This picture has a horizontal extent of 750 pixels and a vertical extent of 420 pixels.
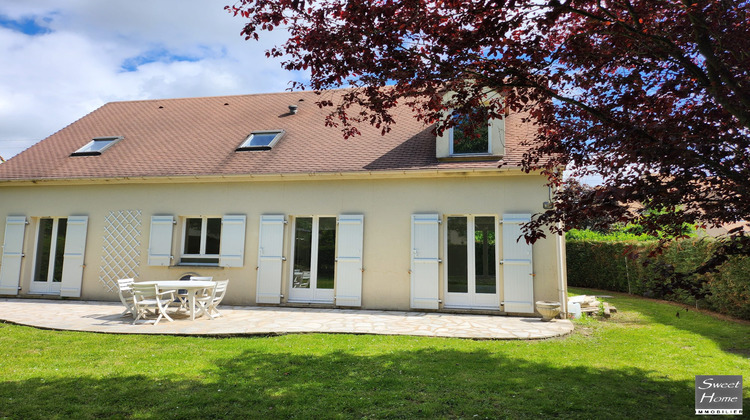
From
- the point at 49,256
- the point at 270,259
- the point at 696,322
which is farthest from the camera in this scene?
the point at 49,256

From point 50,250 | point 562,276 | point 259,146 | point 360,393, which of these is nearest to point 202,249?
point 259,146

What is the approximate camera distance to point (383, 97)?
420 cm

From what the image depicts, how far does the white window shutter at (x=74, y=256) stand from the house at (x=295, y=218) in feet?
0.10

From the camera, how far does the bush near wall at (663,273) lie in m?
4.21

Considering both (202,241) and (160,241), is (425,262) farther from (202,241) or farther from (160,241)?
(160,241)

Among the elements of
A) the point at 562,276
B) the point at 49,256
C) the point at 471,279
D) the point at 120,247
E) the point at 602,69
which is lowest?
the point at 471,279

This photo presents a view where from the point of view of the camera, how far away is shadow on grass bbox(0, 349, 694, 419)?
367 cm

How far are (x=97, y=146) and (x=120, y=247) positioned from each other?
3903mm

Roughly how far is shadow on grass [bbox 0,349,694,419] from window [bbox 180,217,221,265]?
19.4 feet

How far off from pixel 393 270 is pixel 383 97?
235 inches

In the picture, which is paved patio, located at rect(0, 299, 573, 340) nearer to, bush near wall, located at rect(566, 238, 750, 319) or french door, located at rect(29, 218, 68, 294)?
french door, located at rect(29, 218, 68, 294)

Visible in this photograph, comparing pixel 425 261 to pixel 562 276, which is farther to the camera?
pixel 425 261

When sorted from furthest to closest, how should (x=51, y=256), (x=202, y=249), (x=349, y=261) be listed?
(x=51, y=256), (x=202, y=249), (x=349, y=261)

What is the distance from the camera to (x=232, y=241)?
1032 cm
